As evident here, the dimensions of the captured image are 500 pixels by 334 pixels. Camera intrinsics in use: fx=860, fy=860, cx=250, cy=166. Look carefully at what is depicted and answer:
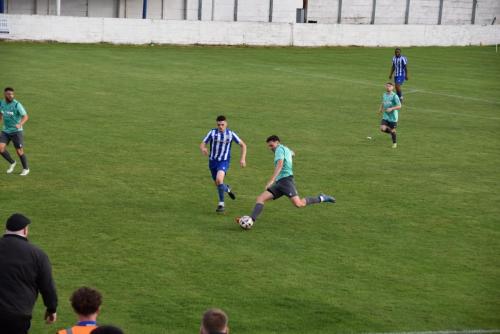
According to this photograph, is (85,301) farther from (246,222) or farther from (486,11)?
(486,11)

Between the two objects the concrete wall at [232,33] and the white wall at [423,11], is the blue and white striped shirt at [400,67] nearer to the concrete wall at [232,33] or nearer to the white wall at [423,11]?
the concrete wall at [232,33]

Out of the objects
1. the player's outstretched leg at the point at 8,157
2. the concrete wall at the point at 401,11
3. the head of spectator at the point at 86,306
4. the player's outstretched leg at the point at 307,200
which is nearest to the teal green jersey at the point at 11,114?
the player's outstretched leg at the point at 8,157

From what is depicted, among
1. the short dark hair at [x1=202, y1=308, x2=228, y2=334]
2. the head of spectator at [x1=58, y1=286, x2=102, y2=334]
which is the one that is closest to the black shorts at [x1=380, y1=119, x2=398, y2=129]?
the head of spectator at [x1=58, y1=286, x2=102, y2=334]

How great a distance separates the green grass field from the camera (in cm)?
1454

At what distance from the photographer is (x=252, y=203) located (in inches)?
866

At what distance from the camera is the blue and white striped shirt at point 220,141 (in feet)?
66.2

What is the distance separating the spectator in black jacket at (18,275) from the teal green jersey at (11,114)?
1350 centimetres

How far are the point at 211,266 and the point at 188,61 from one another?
120 feet

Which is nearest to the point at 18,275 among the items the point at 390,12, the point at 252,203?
the point at 252,203

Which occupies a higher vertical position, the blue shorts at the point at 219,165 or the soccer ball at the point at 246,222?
the blue shorts at the point at 219,165

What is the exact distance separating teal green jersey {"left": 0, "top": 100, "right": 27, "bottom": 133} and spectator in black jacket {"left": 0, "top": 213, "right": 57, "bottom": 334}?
1350 centimetres

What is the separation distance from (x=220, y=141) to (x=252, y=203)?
244cm

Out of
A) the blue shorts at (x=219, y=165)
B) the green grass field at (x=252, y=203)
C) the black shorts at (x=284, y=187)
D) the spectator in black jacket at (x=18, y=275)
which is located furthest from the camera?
the blue shorts at (x=219, y=165)

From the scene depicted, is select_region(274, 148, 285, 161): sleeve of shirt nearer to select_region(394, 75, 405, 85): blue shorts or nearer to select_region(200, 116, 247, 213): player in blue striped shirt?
select_region(200, 116, 247, 213): player in blue striped shirt
